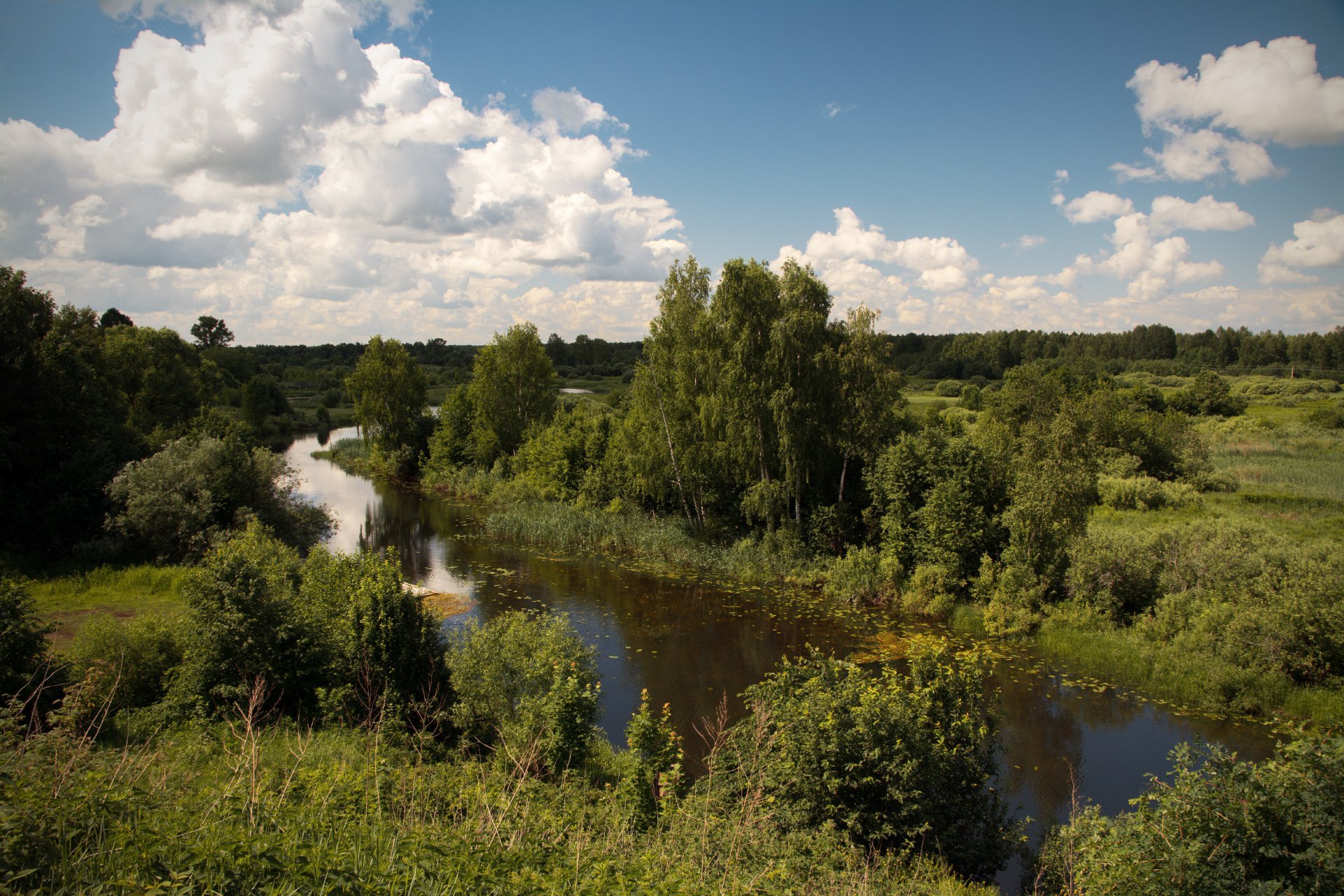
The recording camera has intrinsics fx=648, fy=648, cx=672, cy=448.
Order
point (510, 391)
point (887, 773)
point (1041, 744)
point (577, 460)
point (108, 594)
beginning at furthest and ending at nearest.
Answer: point (510, 391) < point (577, 460) < point (108, 594) < point (1041, 744) < point (887, 773)

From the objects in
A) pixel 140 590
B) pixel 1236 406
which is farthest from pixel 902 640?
pixel 1236 406

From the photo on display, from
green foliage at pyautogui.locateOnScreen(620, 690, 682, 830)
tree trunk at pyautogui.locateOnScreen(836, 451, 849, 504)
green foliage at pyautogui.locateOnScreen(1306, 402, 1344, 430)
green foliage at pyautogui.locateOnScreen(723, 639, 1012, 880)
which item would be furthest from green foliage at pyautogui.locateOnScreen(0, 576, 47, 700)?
green foliage at pyautogui.locateOnScreen(1306, 402, 1344, 430)

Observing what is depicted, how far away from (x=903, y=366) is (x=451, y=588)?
3505 inches

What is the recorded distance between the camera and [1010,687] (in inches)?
636

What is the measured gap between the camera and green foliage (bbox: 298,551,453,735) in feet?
38.8

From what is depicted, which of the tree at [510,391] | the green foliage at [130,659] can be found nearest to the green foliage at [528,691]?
the green foliage at [130,659]

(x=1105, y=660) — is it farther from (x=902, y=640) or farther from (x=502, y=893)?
(x=502, y=893)

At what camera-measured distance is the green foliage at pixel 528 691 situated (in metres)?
10.6

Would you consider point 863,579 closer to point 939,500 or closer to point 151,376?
point 939,500

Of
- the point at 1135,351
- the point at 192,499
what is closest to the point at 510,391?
the point at 192,499

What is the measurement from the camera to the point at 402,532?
34125 mm

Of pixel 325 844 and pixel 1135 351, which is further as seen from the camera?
pixel 1135 351

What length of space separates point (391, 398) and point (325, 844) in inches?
1978

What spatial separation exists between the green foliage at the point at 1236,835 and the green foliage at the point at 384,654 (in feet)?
33.4
